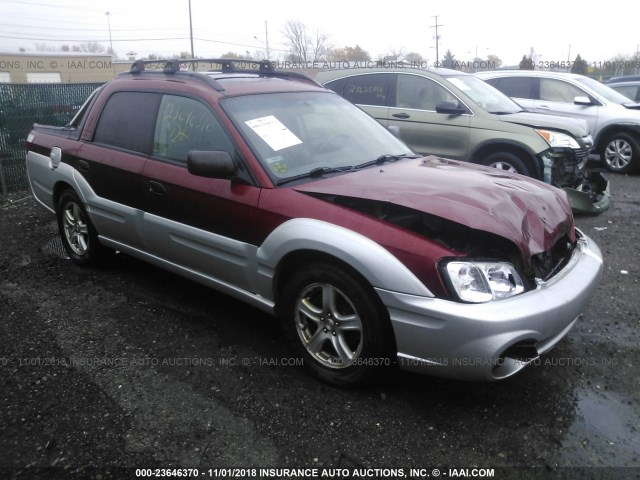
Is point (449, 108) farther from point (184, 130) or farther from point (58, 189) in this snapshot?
point (58, 189)

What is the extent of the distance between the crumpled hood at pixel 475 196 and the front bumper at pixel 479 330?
0.90 ft

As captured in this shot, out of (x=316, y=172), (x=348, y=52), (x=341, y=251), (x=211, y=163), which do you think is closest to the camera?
(x=341, y=251)

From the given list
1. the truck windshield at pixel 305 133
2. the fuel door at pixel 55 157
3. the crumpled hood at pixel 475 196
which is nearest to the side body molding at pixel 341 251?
the crumpled hood at pixel 475 196

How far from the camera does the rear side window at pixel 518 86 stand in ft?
33.1

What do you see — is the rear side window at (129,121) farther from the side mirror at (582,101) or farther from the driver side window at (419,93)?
the side mirror at (582,101)

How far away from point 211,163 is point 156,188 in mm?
810

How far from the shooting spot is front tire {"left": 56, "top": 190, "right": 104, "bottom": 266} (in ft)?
15.6

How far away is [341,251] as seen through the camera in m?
2.78

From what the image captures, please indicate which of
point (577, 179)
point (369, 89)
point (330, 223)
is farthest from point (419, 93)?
point (330, 223)

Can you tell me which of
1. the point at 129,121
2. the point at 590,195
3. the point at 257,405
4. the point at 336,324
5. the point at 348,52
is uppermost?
the point at 348,52

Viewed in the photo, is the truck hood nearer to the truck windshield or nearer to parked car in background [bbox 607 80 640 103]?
the truck windshield

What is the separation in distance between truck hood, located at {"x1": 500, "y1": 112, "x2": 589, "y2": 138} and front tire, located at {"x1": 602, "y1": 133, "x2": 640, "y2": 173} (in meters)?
2.97

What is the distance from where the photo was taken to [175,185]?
368cm

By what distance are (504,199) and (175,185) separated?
2136 mm
